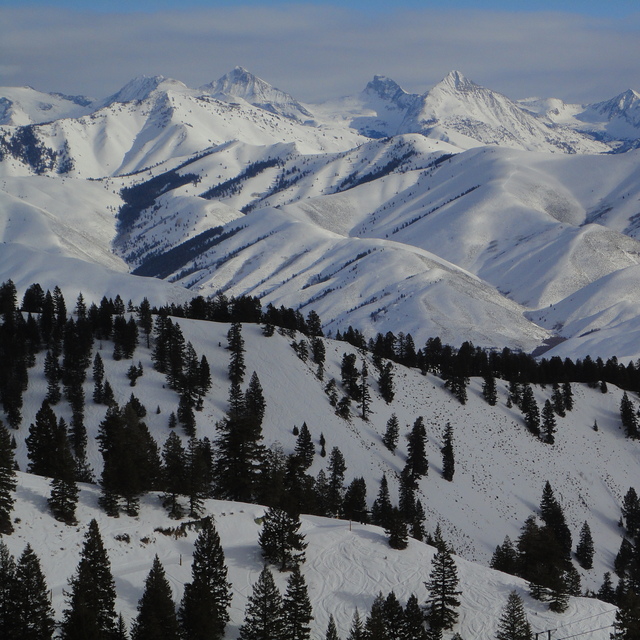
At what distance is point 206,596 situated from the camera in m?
47.5

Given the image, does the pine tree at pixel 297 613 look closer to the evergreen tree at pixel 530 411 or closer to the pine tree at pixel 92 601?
the pine tree at pixel 92 601

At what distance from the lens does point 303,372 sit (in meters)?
139

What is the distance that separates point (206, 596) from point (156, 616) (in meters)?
4.21

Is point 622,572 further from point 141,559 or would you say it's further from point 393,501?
point 141,559

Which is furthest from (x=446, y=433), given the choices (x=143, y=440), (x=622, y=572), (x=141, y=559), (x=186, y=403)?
(x=141, y=559)

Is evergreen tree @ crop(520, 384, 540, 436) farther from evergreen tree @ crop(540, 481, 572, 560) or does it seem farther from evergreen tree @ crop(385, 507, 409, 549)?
evergreen tree @ crop(385, 507, 409, 549)

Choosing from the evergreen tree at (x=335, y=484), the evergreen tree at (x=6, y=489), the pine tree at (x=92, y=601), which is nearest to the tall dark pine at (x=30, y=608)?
the pine tree at (x=92, y=601)

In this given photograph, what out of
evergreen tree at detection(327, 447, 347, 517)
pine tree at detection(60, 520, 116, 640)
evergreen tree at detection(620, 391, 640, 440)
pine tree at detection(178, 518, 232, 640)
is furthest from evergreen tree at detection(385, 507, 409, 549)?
evergreen tree at detection(620, 391, 640, 440)

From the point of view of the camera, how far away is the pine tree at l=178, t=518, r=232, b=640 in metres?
46.2

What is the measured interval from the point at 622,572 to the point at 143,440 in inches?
2921

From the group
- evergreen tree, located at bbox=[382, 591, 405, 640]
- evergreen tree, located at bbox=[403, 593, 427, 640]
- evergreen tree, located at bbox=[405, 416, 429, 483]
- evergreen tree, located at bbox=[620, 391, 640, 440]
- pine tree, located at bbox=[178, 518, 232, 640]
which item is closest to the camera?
pine tree, located at bbox=[178, 518, 232, 640]

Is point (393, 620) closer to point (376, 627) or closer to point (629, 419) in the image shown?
point (376, 627)

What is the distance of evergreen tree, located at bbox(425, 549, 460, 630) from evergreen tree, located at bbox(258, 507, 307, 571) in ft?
37.1

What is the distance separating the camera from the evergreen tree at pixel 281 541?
60.2 m
